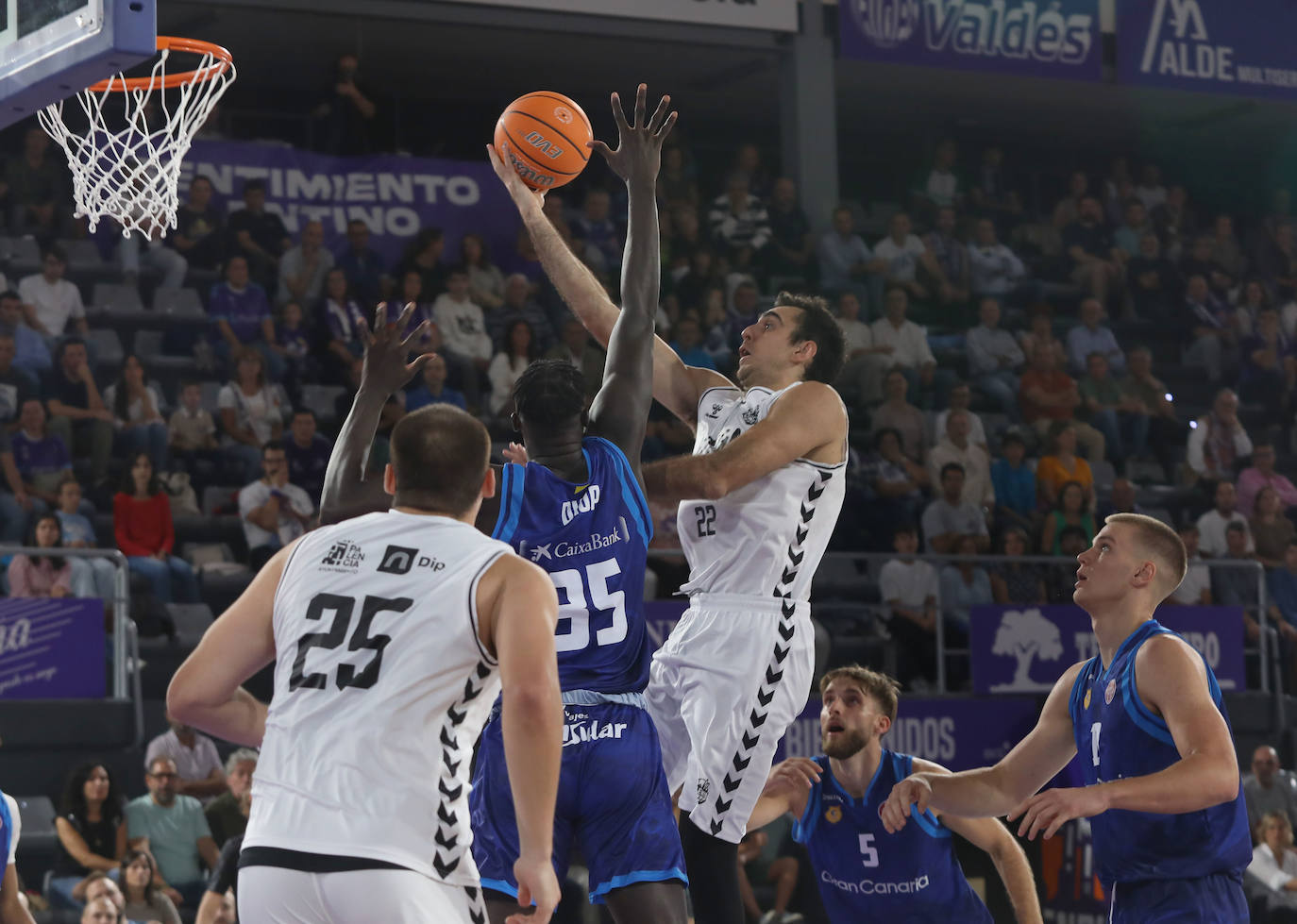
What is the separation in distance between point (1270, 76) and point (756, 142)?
6237mm

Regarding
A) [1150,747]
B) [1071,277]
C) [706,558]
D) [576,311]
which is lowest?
[1150,747]

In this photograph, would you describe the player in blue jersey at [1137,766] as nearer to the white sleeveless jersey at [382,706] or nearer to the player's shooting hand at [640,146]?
the white sleeveless jersey at [382,706]

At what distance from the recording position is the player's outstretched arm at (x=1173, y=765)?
4516 millimetres

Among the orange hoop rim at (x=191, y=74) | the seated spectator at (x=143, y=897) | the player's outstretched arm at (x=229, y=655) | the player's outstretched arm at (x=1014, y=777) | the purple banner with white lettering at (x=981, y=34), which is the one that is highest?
the purple banner with white lettering at (x=981, y=34)

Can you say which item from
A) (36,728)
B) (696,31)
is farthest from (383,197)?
(36,728)

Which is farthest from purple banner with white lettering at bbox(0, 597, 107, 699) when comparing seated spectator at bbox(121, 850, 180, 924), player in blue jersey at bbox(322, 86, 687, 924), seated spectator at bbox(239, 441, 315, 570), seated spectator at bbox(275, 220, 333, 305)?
player in blue jersey at bbox(322, 86, 687, 924)

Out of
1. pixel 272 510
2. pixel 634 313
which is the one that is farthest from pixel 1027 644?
pixel 634 313

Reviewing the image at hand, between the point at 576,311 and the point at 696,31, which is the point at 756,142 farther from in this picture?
the point at 576,311

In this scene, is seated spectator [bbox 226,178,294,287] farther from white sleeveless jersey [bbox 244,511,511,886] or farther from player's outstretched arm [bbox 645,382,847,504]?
white sleeveless jersey [bbox 244,511,511,886]

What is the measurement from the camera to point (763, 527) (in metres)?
5.49

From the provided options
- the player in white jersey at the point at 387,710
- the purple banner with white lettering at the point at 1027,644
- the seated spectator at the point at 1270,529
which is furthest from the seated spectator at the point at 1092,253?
the player in white jersey at the point at 387,710

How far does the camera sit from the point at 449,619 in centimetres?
349

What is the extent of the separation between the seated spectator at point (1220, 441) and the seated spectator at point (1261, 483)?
0.76ft

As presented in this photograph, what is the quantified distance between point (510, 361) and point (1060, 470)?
520 centimetres
